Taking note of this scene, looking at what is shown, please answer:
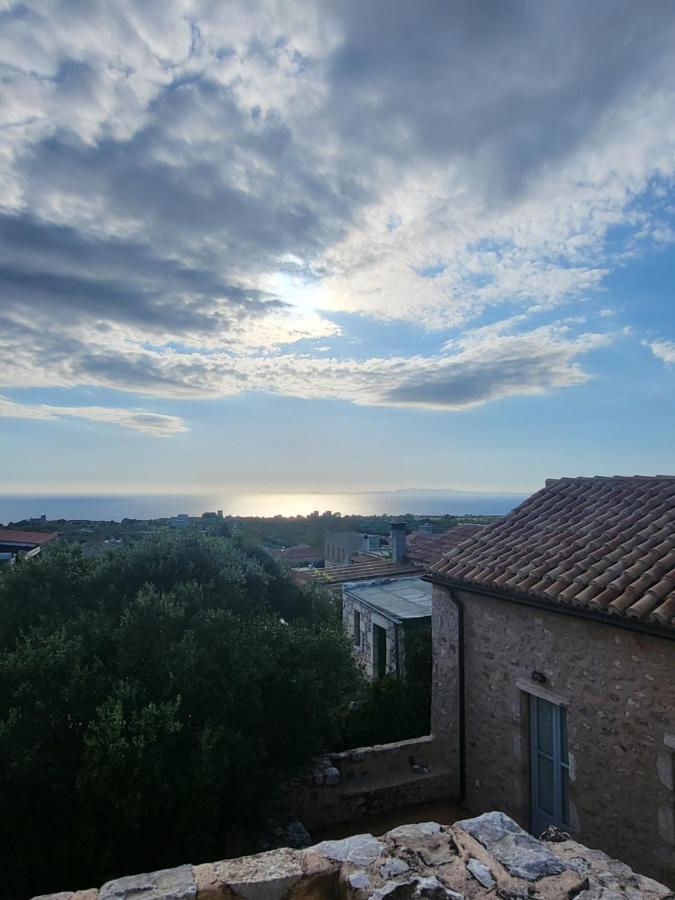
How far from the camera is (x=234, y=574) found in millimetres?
10391

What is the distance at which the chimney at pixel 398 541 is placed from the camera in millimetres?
20578

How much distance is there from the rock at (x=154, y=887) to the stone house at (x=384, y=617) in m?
9.95

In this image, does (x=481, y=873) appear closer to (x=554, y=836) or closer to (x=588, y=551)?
(x=554, y=836)

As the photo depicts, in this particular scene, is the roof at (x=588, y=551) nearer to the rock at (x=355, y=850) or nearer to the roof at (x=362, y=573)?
the rock at (x=355, y=850)

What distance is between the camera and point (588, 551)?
779 centimetres

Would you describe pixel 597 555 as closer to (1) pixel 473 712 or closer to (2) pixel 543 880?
(1) pixel 473 712

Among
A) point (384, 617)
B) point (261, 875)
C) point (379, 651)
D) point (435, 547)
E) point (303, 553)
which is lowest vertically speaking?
point (303, 553)

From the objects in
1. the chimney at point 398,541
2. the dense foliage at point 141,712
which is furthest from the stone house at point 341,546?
the dense foliage at point 141,712

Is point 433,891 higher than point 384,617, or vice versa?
point 433,891

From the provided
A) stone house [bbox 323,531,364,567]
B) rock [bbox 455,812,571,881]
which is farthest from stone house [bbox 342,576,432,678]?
stone house [bbox 323,531,364,567]

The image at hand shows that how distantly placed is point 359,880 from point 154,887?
4.19 feet

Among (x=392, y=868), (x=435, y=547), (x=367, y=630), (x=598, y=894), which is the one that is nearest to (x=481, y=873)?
(x=392, y=868)

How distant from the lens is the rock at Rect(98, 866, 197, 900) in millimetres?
3332

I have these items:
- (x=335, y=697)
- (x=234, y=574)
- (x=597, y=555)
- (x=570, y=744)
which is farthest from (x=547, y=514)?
Answer: (x=234, y=574)
